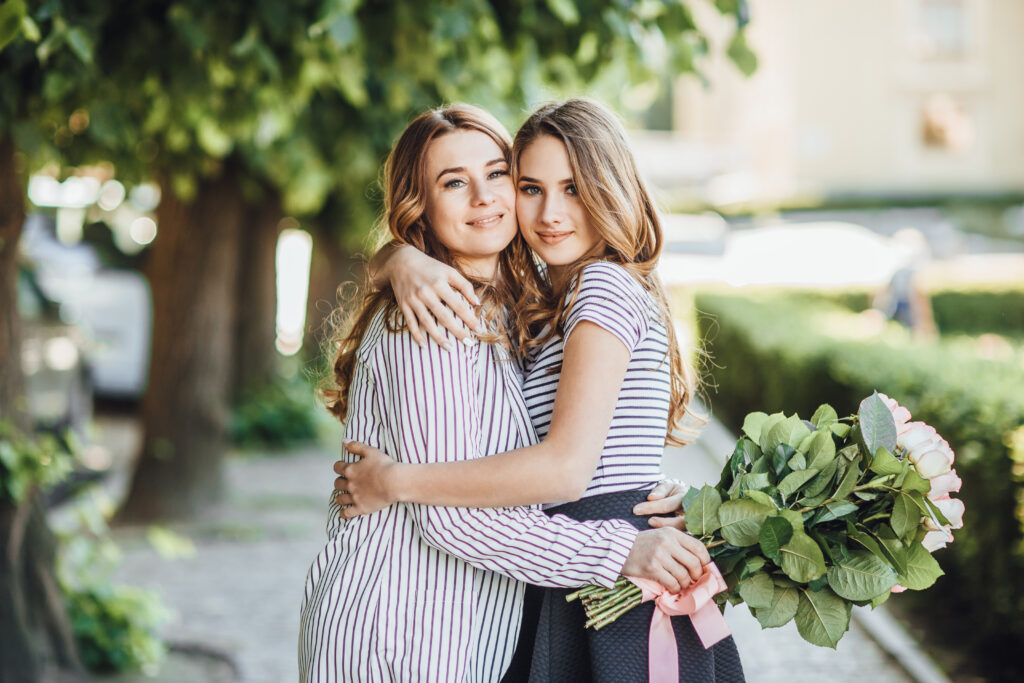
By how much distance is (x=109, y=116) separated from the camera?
4191 millimetres

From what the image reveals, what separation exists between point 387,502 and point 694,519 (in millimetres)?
616

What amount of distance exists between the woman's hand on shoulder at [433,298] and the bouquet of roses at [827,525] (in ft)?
1.95

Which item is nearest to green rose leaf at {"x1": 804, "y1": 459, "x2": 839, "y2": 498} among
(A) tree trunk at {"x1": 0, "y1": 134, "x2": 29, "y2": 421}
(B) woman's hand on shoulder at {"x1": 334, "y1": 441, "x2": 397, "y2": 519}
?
(B) woman's hand on shoulder at {"x1": 334, "y1": 441, "x2": 397, "y2": 519}

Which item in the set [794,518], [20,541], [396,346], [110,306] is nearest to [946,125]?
[110,306]

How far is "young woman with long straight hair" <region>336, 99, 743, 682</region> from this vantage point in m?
2.20

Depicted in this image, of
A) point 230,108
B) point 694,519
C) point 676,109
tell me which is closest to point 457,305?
point 694,519

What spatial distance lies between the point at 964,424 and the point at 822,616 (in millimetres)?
3296

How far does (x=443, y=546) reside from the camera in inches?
87.6

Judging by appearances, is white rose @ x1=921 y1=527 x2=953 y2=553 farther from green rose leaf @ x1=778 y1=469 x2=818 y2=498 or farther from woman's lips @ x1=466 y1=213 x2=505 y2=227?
woman's lips @ x1=466 y1=213 x2=505 y2=227

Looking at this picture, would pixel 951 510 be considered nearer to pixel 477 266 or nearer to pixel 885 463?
pixel 885 463

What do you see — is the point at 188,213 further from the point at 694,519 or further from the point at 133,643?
the point at 694,519

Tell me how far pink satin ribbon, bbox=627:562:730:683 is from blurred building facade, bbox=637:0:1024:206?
34.8m

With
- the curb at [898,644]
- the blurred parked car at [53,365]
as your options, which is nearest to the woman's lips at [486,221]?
the curb at [898,644]

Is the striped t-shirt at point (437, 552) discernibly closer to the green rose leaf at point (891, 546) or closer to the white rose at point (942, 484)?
the green rose leaf at point (891, 546)
